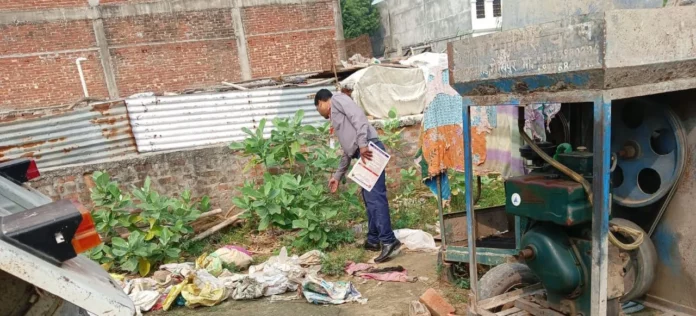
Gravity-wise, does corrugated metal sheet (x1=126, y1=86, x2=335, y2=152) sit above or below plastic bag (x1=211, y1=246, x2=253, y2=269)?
above

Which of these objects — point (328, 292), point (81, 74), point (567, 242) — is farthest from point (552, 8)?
point (81, 74)

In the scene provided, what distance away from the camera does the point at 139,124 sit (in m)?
6.70

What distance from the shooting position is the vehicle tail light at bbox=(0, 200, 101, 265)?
1.54m

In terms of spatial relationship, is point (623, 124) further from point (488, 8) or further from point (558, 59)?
point (488, 8)

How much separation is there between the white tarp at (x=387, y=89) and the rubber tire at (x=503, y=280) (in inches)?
217

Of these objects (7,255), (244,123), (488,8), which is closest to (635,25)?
(7,255)

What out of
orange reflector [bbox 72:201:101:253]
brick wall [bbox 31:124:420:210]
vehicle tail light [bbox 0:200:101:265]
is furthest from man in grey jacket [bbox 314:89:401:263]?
vehicle tail light [bbox 0:200:101:265]

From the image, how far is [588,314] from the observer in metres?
2.53

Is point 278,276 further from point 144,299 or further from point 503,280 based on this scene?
point 503,280

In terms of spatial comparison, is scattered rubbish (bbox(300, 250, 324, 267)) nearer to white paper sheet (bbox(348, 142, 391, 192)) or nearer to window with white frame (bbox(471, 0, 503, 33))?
white paper sheet (bbox(348, 142, 391, 192))

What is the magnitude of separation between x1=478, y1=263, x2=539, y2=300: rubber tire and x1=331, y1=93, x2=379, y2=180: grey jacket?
1954 millimetres

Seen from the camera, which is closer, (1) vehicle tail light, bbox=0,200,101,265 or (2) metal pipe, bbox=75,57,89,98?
(1) vehicle tail light, bbox=0,200,101,265

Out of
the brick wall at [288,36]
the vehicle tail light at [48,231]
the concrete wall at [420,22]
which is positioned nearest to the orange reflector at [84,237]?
the vehicle tail light at [48,231]

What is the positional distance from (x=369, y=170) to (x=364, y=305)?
4.48ft
